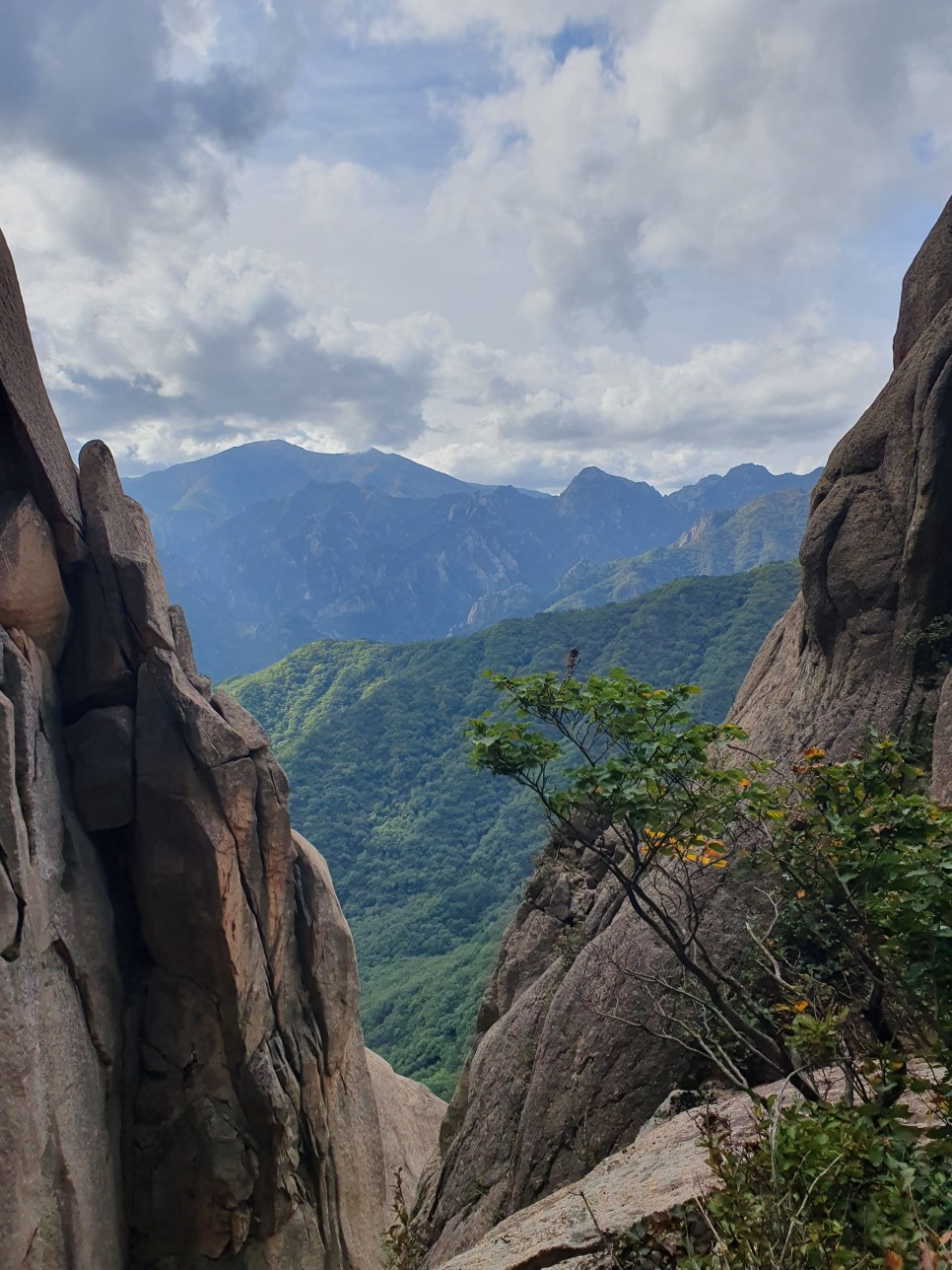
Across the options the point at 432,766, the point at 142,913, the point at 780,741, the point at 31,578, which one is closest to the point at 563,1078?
the point at 780,741

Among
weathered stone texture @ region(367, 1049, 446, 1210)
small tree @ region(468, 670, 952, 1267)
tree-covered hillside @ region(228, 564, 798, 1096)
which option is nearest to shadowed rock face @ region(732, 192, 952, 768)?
small tree @ region(468, 670, 952, 1267)

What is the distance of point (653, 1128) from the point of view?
9.66 m

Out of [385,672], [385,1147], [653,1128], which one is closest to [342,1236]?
[385,1147]

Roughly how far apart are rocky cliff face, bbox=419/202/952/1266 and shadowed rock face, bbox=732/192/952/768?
29mm

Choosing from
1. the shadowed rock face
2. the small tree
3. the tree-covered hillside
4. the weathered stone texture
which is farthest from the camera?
the tree-covered hillside

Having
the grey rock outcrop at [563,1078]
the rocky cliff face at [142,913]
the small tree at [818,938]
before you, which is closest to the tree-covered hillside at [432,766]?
the rocky cliff face at [142,913]

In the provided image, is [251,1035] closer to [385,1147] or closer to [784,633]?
[385,1147]

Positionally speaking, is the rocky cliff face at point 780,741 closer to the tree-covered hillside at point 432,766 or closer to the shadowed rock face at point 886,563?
the shadowed rock face at point 886,563

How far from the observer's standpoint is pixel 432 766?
4476 inches

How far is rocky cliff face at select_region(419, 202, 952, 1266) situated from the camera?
11.3m

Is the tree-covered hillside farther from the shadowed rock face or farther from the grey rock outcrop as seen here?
the shadowed rock face

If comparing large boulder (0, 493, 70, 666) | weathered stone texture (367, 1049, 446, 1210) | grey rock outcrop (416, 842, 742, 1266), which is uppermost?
large boulder (0, 493, 70, 666)

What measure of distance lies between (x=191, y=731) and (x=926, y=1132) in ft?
45.3

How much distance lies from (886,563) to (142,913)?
50.2 feet
